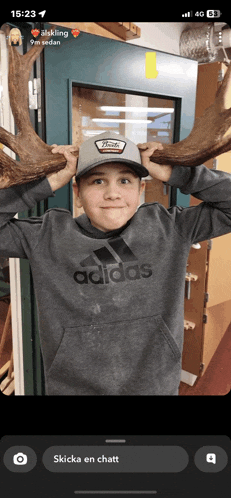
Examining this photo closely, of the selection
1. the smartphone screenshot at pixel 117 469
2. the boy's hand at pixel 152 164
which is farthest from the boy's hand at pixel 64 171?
the smartphone screenshot at pixel 117 469

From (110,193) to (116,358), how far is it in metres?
0.35

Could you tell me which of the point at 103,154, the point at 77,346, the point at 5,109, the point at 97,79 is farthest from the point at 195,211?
the point at 5,109

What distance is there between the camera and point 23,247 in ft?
2.20

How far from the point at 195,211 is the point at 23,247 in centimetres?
40

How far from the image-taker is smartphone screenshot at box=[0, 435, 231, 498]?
42 centimetres

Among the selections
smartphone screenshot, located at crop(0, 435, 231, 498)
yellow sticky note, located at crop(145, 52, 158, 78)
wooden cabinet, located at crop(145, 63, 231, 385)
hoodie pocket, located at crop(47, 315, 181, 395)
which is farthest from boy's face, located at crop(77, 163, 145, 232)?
wooden cabinet, located at crop(145, 63, 231, 385)

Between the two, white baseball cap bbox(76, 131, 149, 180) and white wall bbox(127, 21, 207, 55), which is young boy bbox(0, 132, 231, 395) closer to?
white baseball cap bbox(76, 131, 149, 180)

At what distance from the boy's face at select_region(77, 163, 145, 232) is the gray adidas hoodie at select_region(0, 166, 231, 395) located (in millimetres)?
53

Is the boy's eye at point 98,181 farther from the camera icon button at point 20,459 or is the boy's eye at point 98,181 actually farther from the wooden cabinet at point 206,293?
the wooden cabinet at point 206,293

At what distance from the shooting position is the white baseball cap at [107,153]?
571mm

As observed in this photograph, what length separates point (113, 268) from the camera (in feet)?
2.04

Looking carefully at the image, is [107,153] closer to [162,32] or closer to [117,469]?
[162,32]

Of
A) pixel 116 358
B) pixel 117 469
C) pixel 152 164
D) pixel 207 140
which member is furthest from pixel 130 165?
pixel 117 469

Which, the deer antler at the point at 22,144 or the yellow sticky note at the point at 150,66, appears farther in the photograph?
the yellow sticky note at the point at 150,66
